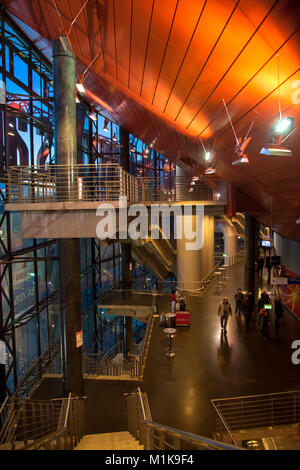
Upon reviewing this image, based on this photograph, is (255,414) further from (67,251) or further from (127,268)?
(127,268)

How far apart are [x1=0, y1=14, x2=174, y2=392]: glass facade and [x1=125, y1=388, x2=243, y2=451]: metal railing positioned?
4.45 m

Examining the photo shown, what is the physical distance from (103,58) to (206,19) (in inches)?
169

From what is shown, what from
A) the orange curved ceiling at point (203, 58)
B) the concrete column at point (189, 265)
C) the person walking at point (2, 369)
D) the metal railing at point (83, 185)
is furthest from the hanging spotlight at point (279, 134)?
the concrete column at point (189, 265)

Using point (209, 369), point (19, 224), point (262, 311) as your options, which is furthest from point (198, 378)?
point (19, 224)

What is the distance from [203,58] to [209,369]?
7.11 meters

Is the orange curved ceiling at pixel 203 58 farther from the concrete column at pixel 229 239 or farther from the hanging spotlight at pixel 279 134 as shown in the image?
the concrete column at pixel 229 239

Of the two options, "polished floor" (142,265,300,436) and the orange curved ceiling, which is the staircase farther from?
the orange curved ceiling

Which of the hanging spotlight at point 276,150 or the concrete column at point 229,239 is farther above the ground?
the hanging spotlight at point 276,150

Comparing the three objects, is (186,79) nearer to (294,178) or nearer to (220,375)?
(294,178)

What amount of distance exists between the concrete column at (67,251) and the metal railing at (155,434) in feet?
5.88

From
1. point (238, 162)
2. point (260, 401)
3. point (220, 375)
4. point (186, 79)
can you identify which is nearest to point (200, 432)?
point (260, 401)

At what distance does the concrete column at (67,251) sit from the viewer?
24.0 ft

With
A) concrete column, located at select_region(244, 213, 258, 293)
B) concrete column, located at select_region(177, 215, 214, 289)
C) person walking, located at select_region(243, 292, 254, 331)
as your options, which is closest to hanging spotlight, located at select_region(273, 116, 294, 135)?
person walking, located at select_region(243, 292, 254, 331)

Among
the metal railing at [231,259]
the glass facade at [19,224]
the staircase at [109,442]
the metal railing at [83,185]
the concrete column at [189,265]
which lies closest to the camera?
the staircase at [109,442]
